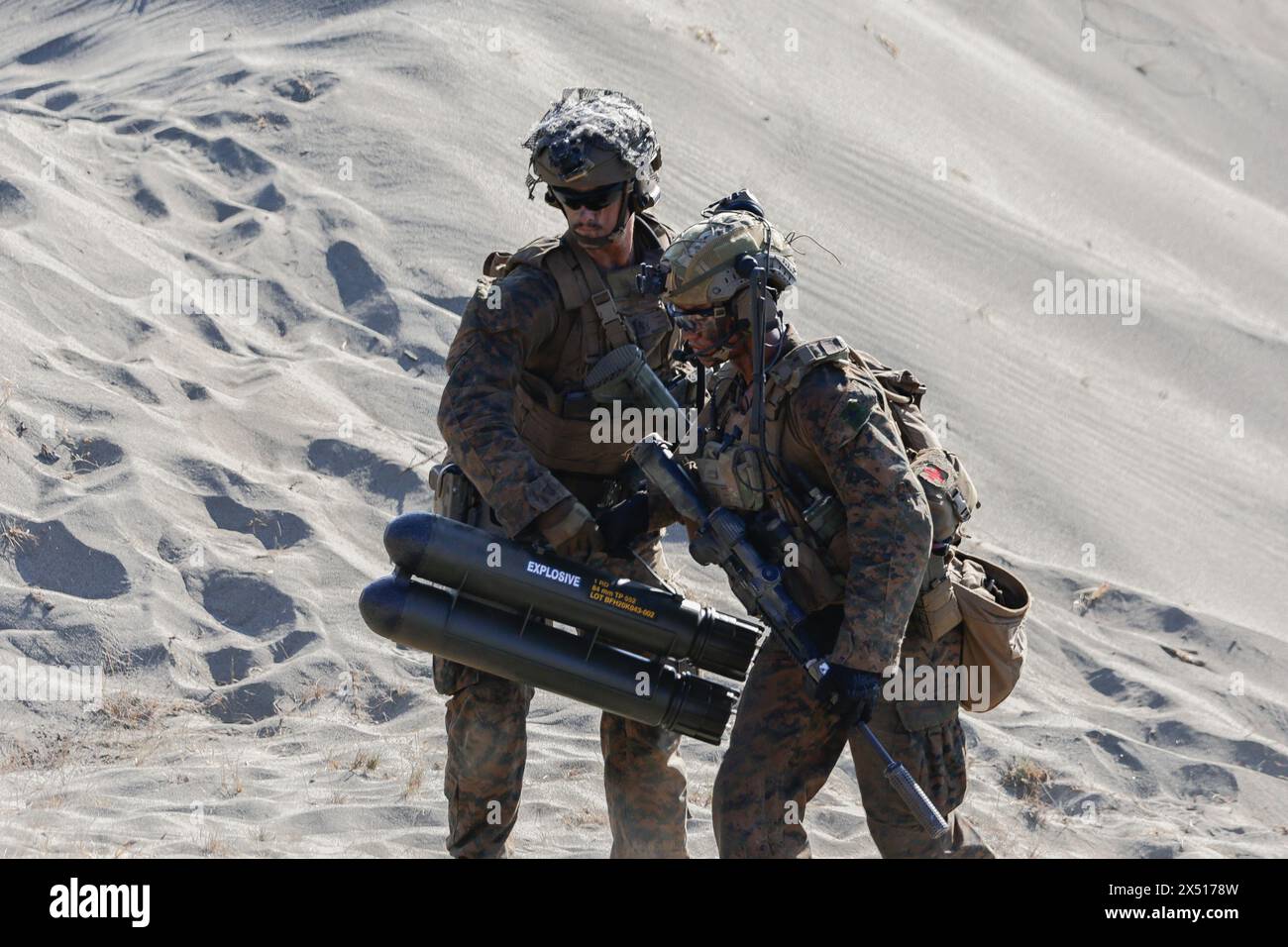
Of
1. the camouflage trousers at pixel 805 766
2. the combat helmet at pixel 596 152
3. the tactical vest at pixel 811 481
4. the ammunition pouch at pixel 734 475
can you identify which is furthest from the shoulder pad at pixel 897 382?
the combat helmet at pixel 596 152

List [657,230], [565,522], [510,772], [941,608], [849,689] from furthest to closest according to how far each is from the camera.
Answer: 1. [657,230]
2. [510,772]
3. [565,522]
4. [941,608]
5. [849,689]

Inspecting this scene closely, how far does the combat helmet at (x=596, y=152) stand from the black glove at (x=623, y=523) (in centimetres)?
82

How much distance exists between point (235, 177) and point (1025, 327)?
20.5ft

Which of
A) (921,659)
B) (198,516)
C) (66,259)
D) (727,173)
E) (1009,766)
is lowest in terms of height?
(1009,766)

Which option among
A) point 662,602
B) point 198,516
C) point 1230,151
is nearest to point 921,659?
point 662,602

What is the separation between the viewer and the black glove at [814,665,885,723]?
4.15m

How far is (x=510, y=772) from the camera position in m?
4.83

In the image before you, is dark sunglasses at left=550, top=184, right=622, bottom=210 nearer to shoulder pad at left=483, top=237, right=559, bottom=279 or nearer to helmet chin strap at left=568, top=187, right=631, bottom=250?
helmet chin strap at left=568, top=187, right=631, bottom=250

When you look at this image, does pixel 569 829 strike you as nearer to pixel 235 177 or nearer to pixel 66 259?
pixel 66 259

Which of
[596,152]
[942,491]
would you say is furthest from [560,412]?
[942,491]

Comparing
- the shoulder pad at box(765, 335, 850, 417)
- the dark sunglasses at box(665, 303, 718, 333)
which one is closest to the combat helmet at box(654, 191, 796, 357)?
the dark sunglasses at box(665, 303, 718, 333)

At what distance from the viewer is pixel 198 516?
812 centimetres

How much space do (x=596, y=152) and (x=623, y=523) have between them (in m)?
1.12

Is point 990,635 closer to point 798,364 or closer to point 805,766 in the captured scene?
point 805,766
